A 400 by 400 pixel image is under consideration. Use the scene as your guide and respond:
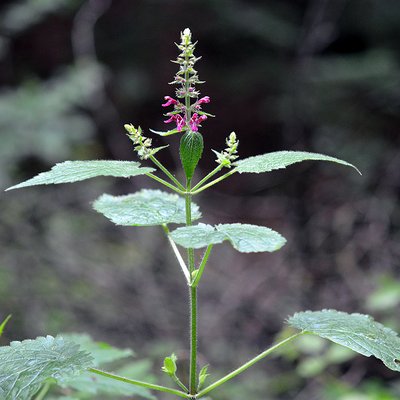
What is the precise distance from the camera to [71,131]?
5121mm

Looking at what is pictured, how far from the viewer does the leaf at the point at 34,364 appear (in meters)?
0.93

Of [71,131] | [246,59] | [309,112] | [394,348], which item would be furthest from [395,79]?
[394,348]

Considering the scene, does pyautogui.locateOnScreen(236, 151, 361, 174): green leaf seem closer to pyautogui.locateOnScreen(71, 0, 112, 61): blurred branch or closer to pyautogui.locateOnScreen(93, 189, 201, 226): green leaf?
pyautogui.locateOnScreen(93, 189, 201, 226): green leaf

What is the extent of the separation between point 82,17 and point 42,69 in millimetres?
2480

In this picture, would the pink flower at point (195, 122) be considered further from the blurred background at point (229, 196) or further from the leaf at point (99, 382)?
the blurred background at point (229, 196)

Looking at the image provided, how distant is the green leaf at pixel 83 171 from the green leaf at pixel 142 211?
0.09 meters

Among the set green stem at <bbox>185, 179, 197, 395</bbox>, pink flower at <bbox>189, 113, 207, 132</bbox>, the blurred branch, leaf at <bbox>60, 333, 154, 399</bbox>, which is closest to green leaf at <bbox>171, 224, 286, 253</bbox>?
green stem at <bbox>185, 179, 197, 395</bbox>

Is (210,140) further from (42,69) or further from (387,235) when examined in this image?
(387,235)

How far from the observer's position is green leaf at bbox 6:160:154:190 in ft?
3.34

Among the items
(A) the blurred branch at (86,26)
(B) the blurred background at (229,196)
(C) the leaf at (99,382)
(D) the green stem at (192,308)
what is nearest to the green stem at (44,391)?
(C) the leaf at (99,382)

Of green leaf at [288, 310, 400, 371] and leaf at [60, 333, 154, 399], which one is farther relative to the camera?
leaf at [60, 333, 154, 399]

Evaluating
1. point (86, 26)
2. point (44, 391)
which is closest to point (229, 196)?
point (86, 26)

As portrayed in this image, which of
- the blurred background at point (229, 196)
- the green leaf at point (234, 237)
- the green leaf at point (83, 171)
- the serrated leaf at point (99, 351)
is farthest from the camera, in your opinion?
the blurred background at point (229, 196)

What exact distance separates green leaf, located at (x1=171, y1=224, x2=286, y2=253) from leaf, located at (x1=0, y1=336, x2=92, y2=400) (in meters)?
0.30
